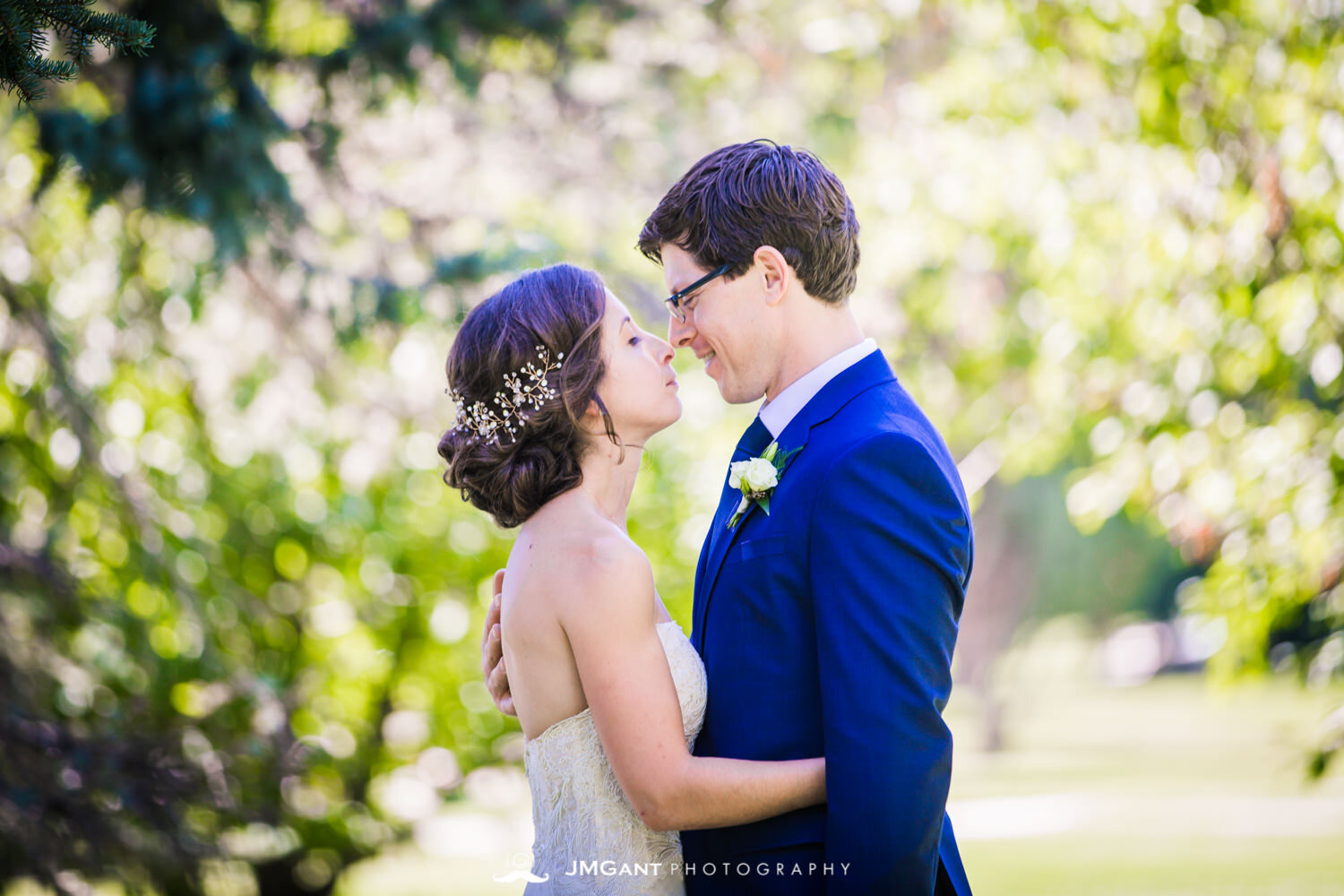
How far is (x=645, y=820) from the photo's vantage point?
8.27 ft

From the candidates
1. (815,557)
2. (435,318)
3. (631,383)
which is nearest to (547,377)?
(631,383)

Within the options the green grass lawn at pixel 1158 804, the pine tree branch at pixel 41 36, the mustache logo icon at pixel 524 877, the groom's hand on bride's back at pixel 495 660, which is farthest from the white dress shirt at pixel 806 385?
the green grass lawn at pixel 1158 804

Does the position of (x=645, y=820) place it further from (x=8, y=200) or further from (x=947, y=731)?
(x=8, y=200)

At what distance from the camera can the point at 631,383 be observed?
9.55 ft

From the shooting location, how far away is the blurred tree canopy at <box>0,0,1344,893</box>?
503 cm

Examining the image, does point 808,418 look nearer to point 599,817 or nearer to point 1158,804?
point 599,817

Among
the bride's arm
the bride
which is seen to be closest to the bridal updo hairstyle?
the bride

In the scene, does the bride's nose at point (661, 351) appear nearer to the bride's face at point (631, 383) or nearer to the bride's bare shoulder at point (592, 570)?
the bride's face at point (631, 383)

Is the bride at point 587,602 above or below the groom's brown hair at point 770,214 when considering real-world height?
below

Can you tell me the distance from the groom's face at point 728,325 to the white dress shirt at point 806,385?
0.25 feet

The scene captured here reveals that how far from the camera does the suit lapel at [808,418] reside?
259 centimetres

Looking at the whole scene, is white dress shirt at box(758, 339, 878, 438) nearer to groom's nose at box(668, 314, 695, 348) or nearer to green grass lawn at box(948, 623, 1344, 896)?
groom's nose at box(668, 314, 695, 348)

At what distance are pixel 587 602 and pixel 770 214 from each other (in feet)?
3.25

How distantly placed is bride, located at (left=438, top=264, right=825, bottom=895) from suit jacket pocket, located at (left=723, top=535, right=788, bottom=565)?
0.69 ft
